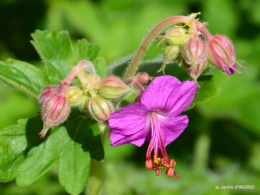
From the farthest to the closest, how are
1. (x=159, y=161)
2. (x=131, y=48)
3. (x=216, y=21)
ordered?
(x=216, y=21), (x=131, y=48), (x=159, y=161)

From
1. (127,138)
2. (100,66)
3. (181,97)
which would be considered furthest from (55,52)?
(181,97)

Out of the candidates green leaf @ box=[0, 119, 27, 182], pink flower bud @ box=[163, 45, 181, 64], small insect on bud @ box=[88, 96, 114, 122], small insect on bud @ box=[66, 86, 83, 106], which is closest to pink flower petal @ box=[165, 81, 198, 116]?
pink flower bud @ box=[163, 45, 181, 64]

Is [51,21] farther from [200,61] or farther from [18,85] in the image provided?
[200,61]

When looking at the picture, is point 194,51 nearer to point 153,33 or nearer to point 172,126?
point 153,33

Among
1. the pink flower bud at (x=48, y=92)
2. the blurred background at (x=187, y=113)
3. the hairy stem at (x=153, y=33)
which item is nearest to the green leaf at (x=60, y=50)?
the hairy stem at (x=153, y=33)

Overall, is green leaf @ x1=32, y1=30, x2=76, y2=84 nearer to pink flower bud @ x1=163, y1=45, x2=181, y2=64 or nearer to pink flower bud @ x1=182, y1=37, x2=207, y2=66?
pink flower bud @ x1=163, y1=45, x2=181, y2=64

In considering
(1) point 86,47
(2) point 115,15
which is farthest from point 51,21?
(1) point 86,47
